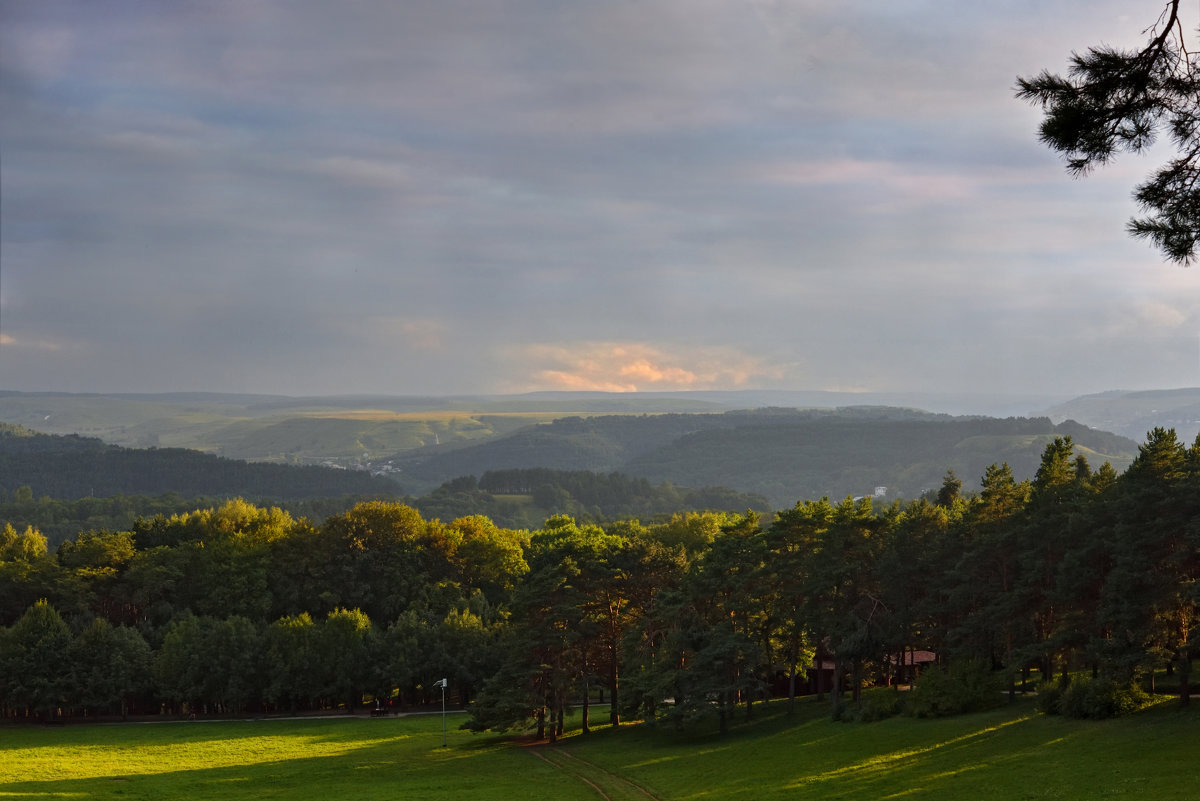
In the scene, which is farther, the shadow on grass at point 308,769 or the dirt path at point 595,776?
the shadow on grass at point 308,769

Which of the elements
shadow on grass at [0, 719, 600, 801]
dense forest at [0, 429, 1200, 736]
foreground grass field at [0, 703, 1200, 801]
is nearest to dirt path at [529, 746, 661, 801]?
foreground grass field at [0, 703, 1200, 801]

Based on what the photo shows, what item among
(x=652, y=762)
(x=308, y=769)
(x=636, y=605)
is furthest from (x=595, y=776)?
(x=636, y=605)

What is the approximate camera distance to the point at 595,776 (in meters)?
53.1

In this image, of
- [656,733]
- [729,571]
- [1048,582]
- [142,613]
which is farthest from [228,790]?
[142,613]

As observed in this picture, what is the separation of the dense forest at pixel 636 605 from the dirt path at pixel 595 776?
14.8 ft

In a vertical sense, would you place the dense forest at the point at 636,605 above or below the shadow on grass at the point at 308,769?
above

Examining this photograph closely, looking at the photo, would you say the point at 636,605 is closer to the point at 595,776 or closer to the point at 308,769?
the point at 595,776

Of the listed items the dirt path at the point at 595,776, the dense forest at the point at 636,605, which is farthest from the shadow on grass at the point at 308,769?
the dense forest at the point at 636,605

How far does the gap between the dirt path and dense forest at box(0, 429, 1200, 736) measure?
450 centimetres

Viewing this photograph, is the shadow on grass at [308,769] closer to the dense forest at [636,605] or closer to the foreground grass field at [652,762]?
the foreground grass field at [652,762]

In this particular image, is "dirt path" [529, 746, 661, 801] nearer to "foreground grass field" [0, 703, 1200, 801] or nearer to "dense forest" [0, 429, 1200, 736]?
"foreground grass field" [0, 703, 1200, 801]

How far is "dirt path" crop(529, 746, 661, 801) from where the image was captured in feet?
155

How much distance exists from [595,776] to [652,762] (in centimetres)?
350

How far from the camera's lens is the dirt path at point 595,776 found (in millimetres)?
47338
